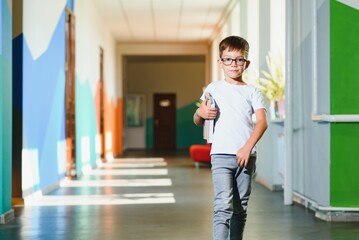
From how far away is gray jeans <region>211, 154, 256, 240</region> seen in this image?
304cm

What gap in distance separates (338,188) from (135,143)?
18890 millimetres

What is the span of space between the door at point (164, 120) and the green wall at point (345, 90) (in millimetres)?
19299

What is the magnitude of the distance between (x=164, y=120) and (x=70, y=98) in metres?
14.7

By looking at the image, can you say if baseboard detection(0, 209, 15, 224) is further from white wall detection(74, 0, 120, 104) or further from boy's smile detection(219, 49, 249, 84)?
white wall detection(74, 0, 120, 104)

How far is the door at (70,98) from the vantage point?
9.82 m

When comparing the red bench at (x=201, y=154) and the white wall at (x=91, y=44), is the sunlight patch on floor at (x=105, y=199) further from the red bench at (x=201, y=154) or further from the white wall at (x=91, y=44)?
the red bench at (x=201, y=154)

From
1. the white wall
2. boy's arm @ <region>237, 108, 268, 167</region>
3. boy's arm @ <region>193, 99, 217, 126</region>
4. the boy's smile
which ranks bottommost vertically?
boy's arm @ <region>237, 108, 268, 167</region>

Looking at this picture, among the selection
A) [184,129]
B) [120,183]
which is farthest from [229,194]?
[184,129]

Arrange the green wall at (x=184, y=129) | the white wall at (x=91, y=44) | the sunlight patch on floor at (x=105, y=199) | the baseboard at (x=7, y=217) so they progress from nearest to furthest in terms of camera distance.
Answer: the baseboard at (x=7, y=217), the sunlight patch on floor at (x=105, y=199), the white wall at (x=91, y=44), the green wall at (x=184, y=129)

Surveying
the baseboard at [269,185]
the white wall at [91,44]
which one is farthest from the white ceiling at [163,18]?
the baseboard at [269,185]

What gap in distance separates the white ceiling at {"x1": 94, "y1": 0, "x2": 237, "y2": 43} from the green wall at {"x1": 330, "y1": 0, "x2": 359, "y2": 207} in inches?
287

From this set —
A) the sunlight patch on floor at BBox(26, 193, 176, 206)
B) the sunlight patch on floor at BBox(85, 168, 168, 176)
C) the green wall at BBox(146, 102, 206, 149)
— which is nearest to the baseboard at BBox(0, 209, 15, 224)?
the sunlight patch on floor at BBox(26, 193, 176, 206)

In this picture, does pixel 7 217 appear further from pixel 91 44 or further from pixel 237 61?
pixel 91 44

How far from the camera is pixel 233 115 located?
311 cm
